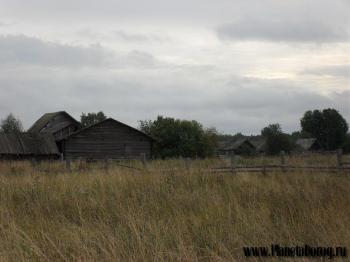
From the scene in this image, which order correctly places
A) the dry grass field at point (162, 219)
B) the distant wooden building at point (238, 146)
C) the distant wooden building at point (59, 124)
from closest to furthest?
1. the dry grass field at point (162, 219)
2. the distant wooden building at point (59, 124)
3. the distant wooden building at point (238, 146)

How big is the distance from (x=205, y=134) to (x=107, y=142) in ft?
40.2

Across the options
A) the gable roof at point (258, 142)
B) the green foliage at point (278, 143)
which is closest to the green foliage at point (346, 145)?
the gable roof at point (258, 142)

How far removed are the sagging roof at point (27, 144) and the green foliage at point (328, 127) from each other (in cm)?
6406

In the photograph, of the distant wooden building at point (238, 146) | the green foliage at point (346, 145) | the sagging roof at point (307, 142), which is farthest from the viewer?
the sagging roof at point (307, 142)

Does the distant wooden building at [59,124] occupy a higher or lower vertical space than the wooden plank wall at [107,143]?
higher

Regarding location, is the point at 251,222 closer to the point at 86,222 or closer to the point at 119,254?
the point at 119,254

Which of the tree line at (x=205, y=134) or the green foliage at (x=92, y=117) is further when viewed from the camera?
the green foliage at (x=92, y=117)

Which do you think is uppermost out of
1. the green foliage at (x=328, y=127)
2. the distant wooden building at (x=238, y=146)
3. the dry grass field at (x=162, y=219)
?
the green foliage at (x=328, y=127)

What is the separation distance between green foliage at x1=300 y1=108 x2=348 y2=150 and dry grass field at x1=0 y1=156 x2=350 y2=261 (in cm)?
9257

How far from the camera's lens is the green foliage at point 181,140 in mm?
52500

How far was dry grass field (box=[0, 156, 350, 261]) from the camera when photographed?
4.86m

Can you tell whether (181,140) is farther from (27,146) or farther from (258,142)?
(258,142)

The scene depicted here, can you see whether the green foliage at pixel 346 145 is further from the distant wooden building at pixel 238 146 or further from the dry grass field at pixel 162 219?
the dry grass field at pixel 162 219

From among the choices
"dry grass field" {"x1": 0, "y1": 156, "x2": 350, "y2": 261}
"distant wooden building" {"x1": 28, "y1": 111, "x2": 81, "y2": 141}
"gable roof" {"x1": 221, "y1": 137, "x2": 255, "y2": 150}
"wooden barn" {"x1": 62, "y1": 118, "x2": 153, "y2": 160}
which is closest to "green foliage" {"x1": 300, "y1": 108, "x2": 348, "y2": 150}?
"gable roof" {"x1": 221, "y1": 137, "x2": 255, "y2": 150}
